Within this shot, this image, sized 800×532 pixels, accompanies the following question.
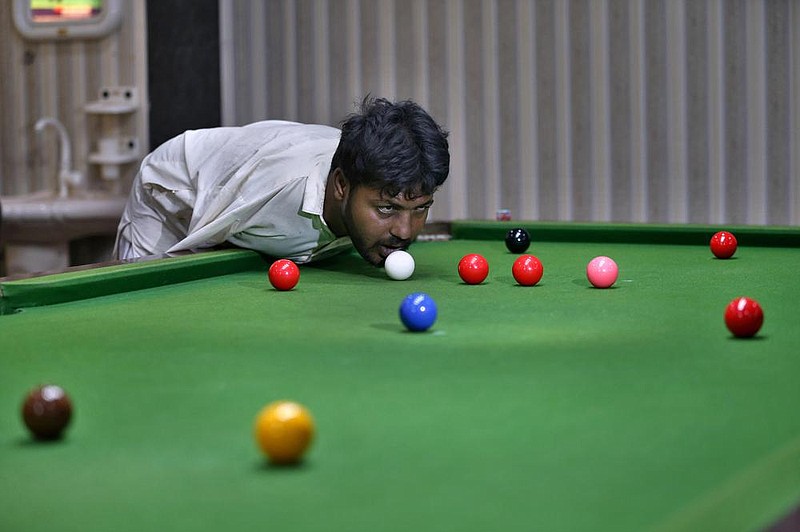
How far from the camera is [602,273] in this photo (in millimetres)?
→ 3254

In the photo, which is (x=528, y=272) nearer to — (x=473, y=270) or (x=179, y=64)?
(x=473, y=270)

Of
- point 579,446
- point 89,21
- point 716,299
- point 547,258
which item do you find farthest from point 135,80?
point 579,446

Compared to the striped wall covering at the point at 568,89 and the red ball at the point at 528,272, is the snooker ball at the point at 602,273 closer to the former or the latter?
the red ball at the point at 528,272

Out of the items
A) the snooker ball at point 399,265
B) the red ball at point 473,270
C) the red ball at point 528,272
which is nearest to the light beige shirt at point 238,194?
the snooker ball at point 399,265

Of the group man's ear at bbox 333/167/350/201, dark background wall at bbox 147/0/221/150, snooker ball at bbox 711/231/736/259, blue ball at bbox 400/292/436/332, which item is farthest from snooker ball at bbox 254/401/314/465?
dark background wall at bbox 147/0/221/150

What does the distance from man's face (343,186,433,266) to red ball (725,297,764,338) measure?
1.50 metres

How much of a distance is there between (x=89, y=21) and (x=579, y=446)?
6351 millimetres

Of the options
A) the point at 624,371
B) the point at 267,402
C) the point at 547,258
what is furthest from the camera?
the point at 547,258

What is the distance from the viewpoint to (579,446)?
1.53 m

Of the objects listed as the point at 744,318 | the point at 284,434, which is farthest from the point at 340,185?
the point at 284,434

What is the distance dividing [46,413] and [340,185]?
2.35 metres

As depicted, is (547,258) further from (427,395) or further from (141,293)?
(427,395)

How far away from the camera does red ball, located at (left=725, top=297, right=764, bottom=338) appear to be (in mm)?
2354

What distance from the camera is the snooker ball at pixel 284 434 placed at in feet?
4.70
